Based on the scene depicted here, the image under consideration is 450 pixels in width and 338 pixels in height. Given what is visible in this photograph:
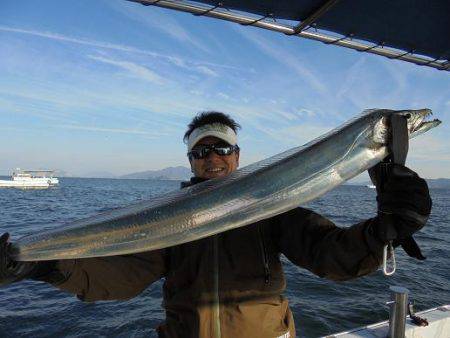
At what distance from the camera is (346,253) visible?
2262mm

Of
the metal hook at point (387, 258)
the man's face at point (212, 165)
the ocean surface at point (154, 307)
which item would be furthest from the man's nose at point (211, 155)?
the ocean surface at point (154, 307)

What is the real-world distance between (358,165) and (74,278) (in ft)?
6.72

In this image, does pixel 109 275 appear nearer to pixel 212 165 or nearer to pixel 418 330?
pixel 212 165

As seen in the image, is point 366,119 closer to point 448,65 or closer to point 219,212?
point 219,212

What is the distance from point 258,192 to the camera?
86.9 inches

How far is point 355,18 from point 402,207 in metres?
3.07

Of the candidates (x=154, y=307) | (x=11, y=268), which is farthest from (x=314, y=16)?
(x=154, y=307)

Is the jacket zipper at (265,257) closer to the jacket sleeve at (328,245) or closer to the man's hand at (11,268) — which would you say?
the jacket sleeve at (328,245)

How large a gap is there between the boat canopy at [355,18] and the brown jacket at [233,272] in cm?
253

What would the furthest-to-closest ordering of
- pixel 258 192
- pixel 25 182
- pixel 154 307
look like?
1. pixel 25 182
2. pixel 154 307
3. pixel 258 192

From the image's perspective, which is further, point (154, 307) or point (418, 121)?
point (154, 307)

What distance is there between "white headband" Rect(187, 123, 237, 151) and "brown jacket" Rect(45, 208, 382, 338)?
0.80 metres

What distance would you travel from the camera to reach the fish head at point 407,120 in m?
2.16

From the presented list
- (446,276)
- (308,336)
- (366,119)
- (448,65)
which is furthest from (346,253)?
(446,276)
